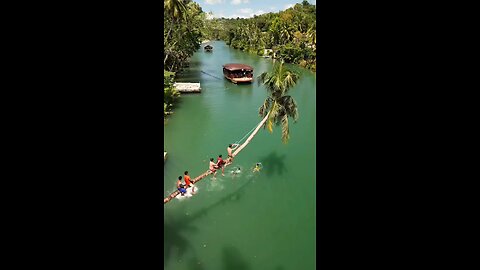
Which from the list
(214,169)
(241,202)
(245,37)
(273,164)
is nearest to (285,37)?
(245,37)

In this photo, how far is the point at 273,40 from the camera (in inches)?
1881

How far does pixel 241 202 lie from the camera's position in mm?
10586

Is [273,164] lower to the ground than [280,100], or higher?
lower

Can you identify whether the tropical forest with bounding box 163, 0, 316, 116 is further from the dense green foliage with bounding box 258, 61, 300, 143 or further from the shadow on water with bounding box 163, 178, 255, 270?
the shadow on water with bounding box 163, 178, 255, 270

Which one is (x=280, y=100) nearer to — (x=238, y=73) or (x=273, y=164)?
(x=273, y=164)

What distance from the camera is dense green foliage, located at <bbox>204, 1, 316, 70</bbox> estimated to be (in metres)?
39.5

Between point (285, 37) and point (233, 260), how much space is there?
4025cm

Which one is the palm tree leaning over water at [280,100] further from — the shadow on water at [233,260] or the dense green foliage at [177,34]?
the dense green foliage at [177,34]

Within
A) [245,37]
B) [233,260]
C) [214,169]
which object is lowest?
[233,260]

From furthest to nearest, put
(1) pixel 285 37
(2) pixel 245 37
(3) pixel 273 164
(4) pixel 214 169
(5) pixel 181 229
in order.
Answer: (2) pixel 245 37
(1) pixel 285 37
(3) pixel 273 164
(4) pixel 214 169
(5) pixel 181 229

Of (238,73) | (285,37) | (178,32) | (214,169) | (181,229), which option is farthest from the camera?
(285,37)
